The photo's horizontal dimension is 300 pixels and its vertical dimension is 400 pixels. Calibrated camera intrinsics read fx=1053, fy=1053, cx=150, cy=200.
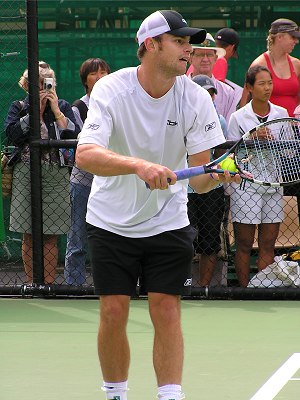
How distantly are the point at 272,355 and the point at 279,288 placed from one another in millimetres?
2156

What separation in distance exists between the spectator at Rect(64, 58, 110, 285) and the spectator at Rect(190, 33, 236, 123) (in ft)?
2.59

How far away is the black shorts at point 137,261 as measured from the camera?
485 cm

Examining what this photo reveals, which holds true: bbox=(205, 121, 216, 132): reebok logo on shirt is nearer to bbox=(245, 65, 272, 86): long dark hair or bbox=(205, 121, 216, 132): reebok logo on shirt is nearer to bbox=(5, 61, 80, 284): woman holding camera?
bbox=(245, 65, 272, 86): long dark hair

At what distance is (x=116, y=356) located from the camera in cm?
Answer: 486

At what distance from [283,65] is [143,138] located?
15.3 ft

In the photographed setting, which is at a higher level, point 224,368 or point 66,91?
point 66,91

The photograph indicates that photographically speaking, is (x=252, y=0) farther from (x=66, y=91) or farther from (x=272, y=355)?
(x=272, y=355)

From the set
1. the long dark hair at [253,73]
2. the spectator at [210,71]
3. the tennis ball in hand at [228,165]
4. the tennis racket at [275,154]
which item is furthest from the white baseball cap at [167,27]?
the spectator at [210,71]

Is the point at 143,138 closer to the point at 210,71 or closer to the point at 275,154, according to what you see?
the point at 275,154

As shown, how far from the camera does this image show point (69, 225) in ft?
28.7

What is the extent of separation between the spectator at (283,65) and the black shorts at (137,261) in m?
4.38

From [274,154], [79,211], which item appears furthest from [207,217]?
[274,154]

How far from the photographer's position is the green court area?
5656mm

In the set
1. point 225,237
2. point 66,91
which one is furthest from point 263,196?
point 66,91
